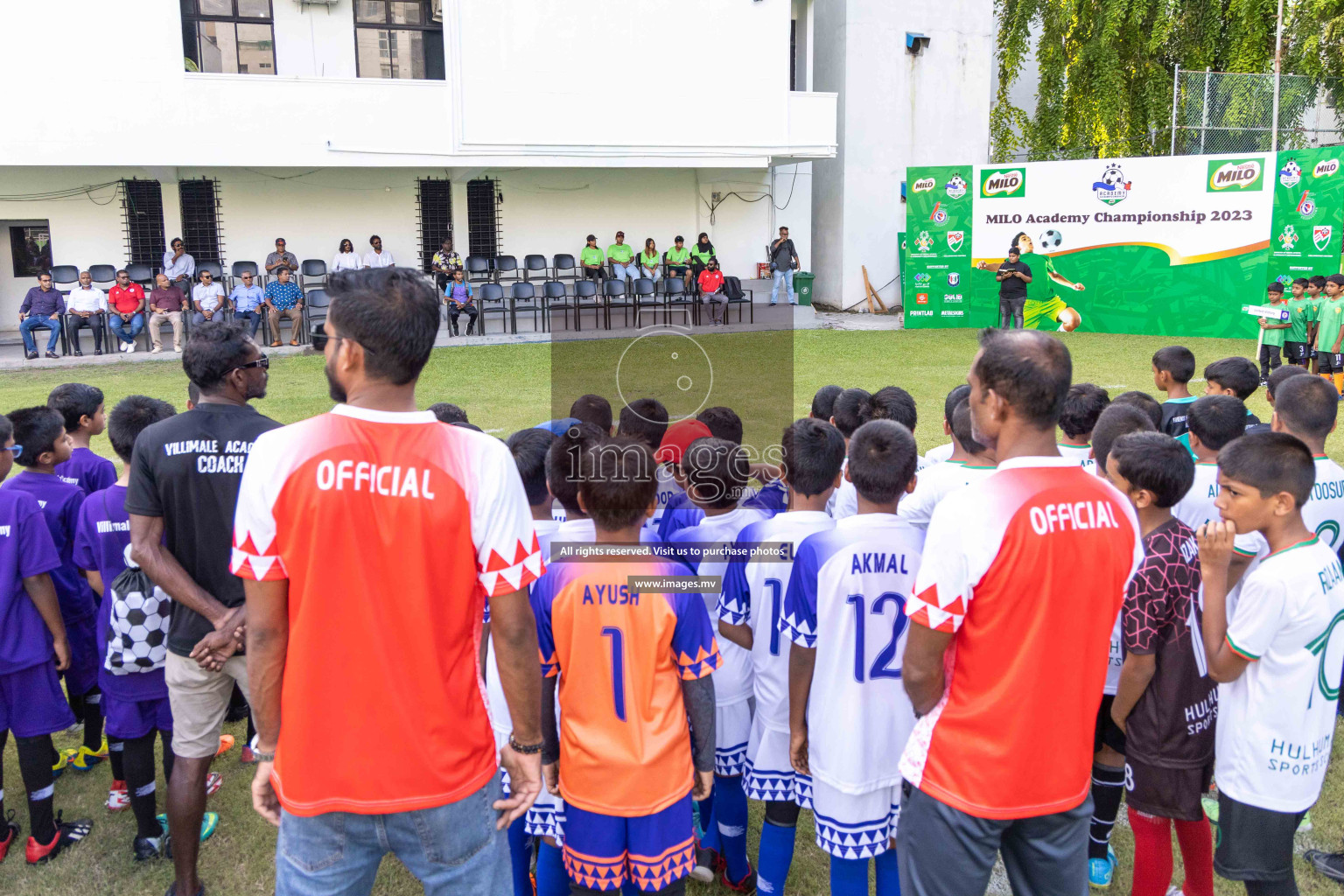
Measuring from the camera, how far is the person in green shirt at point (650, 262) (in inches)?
749

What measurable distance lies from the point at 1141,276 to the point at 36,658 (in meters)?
17.6

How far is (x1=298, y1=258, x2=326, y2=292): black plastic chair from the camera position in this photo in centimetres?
1716

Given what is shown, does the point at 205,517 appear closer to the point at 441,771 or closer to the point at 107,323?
the point at 441,771

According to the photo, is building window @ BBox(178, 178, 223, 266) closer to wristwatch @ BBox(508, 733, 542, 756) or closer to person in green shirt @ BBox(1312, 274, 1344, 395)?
person in green shirt @ BBox(1312, 274, 1344, 395)

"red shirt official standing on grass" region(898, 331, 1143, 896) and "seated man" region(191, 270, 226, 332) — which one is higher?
"seated man" region(191, 270, 226, 332)

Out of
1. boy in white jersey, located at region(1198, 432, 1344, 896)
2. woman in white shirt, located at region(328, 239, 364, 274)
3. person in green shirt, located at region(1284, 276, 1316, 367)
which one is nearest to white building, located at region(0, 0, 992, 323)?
woman in white shirt, located at region(328, 239, 364, 274)

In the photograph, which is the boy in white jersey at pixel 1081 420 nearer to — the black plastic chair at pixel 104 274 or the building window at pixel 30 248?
the black plastic chair at pixel 104 274

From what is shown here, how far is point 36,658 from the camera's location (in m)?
3.35

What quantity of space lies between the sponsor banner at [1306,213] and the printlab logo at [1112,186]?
2.25 meters

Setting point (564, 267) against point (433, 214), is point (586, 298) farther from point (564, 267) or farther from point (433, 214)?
point (433, 214)

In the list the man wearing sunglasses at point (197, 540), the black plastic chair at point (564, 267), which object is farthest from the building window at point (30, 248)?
the man wearing sunglasses at point (197, 540)

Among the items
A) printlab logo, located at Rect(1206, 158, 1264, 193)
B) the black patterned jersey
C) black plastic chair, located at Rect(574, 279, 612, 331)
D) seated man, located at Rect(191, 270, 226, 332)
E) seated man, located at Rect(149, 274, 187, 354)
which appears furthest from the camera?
black plastic chair, located at Rect(574, 279, 612, 331)

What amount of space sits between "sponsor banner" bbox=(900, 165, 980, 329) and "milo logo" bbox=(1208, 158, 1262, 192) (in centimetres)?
395

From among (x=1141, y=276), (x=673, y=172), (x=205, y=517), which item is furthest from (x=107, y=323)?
(x=1141, y=276)
